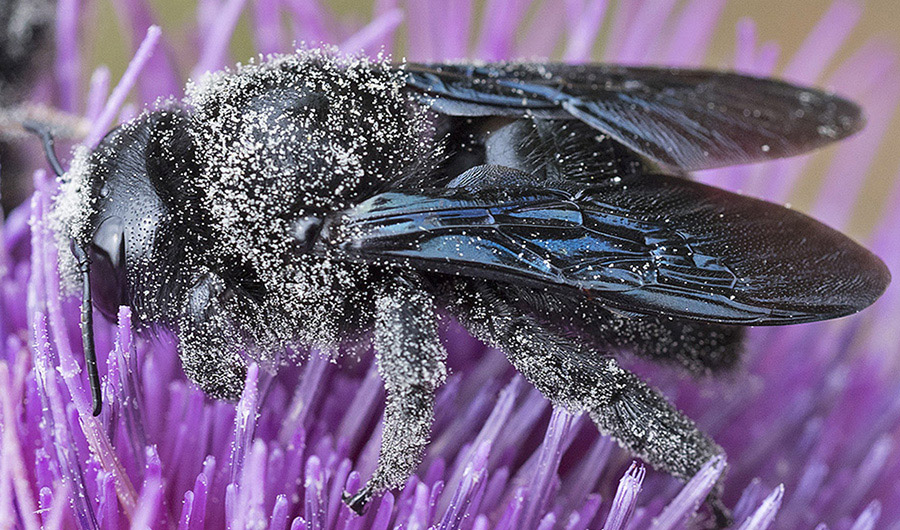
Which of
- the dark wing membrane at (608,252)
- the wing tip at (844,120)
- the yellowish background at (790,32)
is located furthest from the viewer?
the yellowish background at (790,32)

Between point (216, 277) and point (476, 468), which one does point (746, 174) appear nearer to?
point (476, 468)

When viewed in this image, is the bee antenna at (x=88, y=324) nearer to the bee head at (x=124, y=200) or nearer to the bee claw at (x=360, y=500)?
the bee head at (x=124, y=200)

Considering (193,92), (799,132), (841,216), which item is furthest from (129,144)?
(841,216)

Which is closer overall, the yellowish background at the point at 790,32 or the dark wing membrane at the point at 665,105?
the dark wing membrane at the point at 665,105

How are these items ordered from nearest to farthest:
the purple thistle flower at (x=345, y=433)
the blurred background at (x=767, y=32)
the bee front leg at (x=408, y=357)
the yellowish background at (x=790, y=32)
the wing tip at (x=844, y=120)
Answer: the bee front leg at (x=408, y=357), the purple thistle flower at (x=345, y=433), the wing tip at (x=844, y=120), the blurred background at (x=767, y=32), the yellowish background at (x=790, y=32)

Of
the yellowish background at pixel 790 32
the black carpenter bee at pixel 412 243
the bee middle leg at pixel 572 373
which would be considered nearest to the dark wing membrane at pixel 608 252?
the black carpenter bee at pixel 412 243

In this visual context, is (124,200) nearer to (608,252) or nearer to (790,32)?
(608,252)

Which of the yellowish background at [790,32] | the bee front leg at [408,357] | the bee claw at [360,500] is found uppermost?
the yellowish background at [790,32]

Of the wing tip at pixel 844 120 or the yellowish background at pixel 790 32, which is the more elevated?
the yellowish background at pixel 790 32
